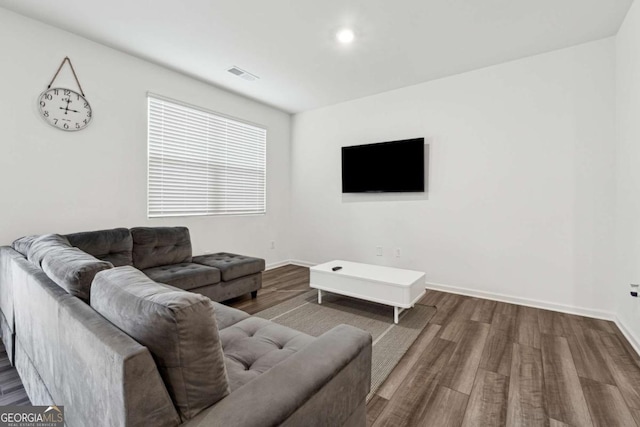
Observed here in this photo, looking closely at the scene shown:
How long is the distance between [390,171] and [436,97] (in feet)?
3.52

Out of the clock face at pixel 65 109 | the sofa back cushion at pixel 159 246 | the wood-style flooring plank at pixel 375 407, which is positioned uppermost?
the clock face at pixel 65 109

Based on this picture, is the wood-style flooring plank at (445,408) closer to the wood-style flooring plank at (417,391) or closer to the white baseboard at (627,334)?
the wood-style flooring plank at (417,391)

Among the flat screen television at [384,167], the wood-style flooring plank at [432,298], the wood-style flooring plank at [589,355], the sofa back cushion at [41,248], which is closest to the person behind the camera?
the sofa back cushion at [41,248]

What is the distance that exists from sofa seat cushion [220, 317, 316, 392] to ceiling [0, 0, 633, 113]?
2395 millimetres

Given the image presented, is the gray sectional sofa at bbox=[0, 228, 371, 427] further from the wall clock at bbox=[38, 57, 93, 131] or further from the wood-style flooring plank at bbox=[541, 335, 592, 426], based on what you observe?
the wall clock at bbox=[38, 57, 93, 131]

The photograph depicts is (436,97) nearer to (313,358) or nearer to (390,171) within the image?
(390,171)

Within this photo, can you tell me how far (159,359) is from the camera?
78 centimetres

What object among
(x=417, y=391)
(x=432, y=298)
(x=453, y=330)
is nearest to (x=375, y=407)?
(x=417, y=391)

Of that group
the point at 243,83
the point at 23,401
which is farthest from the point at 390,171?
the point at 23,401

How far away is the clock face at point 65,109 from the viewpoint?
257cm

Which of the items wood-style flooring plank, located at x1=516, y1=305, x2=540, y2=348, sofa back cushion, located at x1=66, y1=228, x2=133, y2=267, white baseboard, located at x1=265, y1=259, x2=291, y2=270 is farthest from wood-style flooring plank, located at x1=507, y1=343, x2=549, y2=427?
white baseboard, located at x1=265, y1=259, x2=291, y2=270

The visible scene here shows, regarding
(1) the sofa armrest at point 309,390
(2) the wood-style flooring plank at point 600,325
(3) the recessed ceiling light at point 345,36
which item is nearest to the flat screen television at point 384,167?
(3) the recessed ceiling light at point 345,36

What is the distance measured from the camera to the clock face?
2574 mm

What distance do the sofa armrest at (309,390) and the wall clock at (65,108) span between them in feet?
10.1
